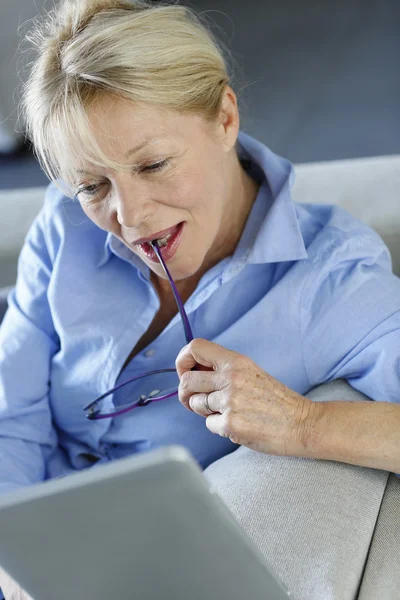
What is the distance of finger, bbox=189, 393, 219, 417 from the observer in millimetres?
1021

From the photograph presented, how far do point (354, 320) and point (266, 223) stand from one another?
224 millimetres

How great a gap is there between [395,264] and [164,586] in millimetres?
1006

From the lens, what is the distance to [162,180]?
3.58 feet

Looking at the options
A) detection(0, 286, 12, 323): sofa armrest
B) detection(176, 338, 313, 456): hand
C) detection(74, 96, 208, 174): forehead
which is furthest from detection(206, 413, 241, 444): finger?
detection(0, 286, 12, 323): sofa armrest

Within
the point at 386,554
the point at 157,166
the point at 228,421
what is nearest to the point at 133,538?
the point at 228,421

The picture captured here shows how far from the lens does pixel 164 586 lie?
0.72 meters

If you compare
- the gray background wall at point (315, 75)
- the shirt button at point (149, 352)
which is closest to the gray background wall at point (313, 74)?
the gray background wall at point (315, 75)

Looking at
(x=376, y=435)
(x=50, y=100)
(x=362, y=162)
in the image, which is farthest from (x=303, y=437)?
(x=362, y=162)

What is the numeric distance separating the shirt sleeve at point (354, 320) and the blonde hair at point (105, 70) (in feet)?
1.03

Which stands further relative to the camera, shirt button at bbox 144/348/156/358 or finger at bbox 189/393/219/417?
shirt button at bbox 144/348/156/358

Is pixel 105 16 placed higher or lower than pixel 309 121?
higher

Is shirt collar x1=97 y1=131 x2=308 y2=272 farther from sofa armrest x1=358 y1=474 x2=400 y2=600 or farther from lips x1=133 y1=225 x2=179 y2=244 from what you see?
sofa armrest x1=358 y1=474 x2=400 y2=600

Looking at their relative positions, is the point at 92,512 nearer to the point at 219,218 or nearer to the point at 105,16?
the point at 219,218

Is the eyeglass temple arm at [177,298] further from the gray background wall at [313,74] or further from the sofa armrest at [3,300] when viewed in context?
the gray background wall at [313,74]
